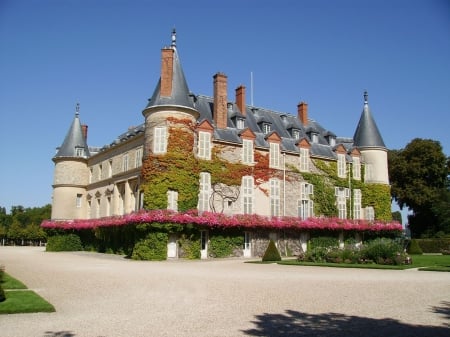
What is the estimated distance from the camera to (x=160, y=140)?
29.6 meters

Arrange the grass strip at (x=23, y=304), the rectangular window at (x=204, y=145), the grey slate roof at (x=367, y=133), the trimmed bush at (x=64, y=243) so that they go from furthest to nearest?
the grey slate roof at (x=367, y=133) → the trimmed bush at (x=64, y=243) → the rectangular window at (x=204, y=145) → the grass strip at (x=23, y=304)

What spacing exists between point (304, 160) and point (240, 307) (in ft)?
90.0

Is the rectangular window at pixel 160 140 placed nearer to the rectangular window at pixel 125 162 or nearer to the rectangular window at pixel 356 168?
the rectangular window at pixel 125 162

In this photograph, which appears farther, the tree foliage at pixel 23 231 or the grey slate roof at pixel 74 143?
the tree foliage at pixel 23 231

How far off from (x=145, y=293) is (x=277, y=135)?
955 inches

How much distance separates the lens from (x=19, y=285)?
13336 millimetres

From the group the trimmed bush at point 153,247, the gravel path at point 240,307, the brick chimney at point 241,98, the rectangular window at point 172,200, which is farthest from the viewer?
the brick chimney at point 241,98

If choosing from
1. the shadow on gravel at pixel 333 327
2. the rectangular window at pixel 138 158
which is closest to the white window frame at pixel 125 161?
the rectangular window at pixel 138 158

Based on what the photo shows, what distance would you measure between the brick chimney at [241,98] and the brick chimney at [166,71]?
7.34 meters

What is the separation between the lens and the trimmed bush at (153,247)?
89.6 ft

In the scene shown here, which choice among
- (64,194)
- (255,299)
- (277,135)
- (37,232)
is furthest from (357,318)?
(37,232)

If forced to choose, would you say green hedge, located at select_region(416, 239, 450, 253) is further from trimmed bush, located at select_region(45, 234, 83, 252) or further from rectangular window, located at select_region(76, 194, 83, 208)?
rectangular window, located at select_region(76, 194, 83, 208)

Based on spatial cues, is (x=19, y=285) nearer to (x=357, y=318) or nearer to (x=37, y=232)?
(x=357, y=318)

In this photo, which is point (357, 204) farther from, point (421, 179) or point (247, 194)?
point (421, 179)
